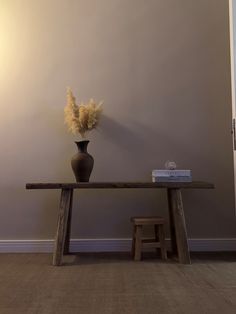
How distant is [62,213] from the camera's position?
8.03 ft

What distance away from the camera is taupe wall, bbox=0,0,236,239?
2959mm

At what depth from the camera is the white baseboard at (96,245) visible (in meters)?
2.90

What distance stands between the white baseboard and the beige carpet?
0.74 feet

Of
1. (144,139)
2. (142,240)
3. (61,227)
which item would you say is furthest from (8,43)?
(142,240)

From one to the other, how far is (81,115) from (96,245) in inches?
40.3

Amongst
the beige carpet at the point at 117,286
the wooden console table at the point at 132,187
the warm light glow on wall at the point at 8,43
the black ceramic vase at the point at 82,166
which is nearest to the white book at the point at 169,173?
the wooden console table at the point at 132,187

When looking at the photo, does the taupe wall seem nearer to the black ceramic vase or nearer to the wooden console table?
the black ceramic vase

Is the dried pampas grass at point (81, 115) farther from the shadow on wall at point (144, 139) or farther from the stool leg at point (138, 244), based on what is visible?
the stool leg at point (138, 244)

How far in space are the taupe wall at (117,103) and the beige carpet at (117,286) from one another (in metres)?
0.43

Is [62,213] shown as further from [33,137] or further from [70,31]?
[70,31]

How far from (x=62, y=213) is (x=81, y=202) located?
527mm

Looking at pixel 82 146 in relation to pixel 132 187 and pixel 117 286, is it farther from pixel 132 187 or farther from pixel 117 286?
pixel 117 286

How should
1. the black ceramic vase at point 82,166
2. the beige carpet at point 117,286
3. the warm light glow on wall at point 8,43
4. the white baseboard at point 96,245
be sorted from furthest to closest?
1. the warm light glow on wall at point 8,43
2. the white baseboard at point 96,245
3. the black ceramic vase at point 82,166
4. the beige carpet at point 117,286

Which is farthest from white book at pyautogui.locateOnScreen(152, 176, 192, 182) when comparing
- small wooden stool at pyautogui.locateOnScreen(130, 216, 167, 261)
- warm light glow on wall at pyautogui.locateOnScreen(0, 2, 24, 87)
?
warm light glow on wall at pyautogui.locateOnScreen(0, 2, 24, 87)
